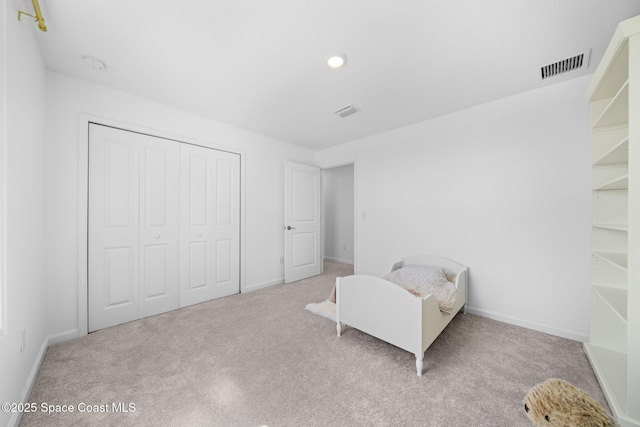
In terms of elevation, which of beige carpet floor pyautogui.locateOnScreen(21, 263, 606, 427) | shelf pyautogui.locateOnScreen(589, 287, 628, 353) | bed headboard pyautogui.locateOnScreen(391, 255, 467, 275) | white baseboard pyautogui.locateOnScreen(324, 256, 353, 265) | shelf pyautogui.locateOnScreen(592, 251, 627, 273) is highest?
shelf pyautogui.locateOnScreen(592, 251, 627, 273)

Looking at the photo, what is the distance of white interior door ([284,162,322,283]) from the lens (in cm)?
379

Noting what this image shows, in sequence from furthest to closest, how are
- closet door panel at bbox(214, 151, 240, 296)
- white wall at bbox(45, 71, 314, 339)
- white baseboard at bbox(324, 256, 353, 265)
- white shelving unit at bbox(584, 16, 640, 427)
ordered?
white baseboard at bbox(324, 256, 353, 265) < closet door panel at bbox(214, 151, 240, 296) < white wall at bbox(45, 71, 314, 339) < white shelving unit at bbox(584, 16, 640, 427)

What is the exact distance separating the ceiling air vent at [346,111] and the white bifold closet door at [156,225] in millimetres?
1521

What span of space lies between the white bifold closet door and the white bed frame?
1.83 m

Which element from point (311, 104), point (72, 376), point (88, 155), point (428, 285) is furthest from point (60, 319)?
point (428, 285)

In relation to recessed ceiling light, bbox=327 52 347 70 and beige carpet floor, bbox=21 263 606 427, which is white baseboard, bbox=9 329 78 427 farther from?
recessed ceiling light, bbox=327 52 347 70

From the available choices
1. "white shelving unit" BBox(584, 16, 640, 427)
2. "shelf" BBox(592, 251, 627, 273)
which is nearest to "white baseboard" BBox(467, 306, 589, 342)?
"white shelving unit" BBox(584, 16, 640, 427)

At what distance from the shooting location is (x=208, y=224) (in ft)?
9.79

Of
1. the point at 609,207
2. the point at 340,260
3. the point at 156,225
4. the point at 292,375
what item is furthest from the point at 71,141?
the point at 340,260

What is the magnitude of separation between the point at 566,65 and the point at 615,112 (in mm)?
649

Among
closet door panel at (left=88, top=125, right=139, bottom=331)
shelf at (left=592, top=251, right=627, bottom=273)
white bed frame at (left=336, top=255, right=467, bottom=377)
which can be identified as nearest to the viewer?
shelf at (left=592, top=251, right=627, bottom=273)

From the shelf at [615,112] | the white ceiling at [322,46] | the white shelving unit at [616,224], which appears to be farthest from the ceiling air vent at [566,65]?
the shelf at [615,112]

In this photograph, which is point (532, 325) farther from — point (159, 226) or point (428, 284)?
point (159, 226)

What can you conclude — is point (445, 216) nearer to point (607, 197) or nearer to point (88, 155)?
point (607, 197)
